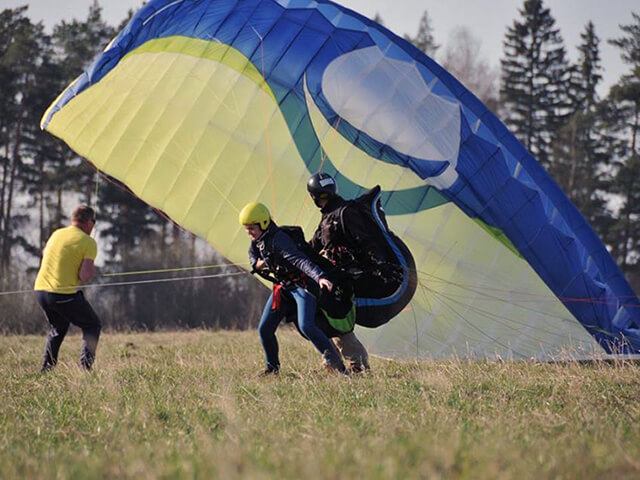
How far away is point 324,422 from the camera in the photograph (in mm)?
4664

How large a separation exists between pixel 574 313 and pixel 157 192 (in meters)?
4.63

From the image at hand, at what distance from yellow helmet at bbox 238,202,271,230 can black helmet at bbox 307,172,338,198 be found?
0.51m

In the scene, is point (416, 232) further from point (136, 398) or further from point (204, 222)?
point (136, 398)

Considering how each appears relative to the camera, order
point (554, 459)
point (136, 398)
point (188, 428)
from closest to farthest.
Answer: point (554, 459)
point (188, 428)
point (136, 398)

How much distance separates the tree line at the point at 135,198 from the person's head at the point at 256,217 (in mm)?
15278

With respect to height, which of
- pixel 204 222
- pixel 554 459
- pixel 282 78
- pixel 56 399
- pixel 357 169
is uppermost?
pixel 282 78

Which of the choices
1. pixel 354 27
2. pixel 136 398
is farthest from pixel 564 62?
pixel 136 398

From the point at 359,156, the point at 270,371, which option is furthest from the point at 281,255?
the point at 359,156

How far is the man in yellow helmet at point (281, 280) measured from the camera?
695 cm

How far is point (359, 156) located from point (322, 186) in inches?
54.5

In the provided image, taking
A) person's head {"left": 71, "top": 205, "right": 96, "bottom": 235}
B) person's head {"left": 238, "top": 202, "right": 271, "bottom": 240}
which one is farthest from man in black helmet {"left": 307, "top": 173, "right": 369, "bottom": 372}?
person's head {"left": 71, "top": 205, "right": 96, "bottom": 235}

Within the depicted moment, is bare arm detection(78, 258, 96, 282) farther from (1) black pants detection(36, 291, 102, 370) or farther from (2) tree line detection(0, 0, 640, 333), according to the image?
(2) tree line detection(0, 0, 640, 333)

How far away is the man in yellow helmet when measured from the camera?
695cm

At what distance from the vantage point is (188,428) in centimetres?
475
